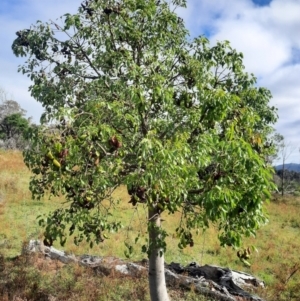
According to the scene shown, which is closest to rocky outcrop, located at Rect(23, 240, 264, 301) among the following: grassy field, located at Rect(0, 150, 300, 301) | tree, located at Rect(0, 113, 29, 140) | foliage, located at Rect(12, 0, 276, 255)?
grassy field, located at Rect(0, 150, 300, 301)

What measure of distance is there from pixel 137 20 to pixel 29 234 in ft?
35.3

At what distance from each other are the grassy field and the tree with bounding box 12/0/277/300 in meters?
0.93

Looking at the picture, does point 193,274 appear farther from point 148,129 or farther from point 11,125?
point 11,125

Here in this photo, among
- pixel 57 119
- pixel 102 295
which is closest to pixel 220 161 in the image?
pixel 57 119

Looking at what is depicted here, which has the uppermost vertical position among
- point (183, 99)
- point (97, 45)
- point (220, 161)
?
point (97, 45)

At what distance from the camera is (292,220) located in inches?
926

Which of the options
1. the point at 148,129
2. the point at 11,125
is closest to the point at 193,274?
the point at 148,129

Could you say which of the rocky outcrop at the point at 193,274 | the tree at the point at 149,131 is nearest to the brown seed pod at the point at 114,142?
the tree at the point at 149,131

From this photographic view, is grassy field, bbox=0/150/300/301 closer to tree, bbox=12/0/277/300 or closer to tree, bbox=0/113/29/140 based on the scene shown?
tree, bbox=12/0/277/300

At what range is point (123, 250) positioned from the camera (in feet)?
46.3

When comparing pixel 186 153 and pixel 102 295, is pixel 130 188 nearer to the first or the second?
pixel 186 153

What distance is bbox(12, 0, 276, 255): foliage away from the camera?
14.4ft

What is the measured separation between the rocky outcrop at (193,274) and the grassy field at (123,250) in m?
0.50

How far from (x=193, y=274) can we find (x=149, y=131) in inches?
329
